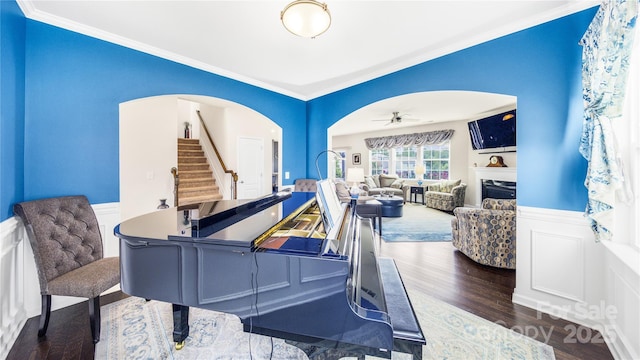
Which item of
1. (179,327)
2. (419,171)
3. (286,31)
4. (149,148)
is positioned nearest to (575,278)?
(179,327)

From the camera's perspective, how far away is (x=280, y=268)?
1094 mm

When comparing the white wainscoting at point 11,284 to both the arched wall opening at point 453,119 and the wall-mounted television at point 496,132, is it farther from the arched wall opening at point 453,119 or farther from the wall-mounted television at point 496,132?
the wall-mounted television at point 496,132

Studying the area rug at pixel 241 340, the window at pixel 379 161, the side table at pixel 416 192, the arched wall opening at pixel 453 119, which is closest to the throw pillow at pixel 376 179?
the window at pixel 379 161

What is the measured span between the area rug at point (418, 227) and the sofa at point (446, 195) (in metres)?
0.30

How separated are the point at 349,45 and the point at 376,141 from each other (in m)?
7.17

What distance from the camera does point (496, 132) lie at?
5719mm

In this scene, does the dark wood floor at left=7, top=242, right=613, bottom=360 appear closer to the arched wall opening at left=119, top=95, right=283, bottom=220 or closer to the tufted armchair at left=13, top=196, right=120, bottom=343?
the tufted armchair at left=13, top=196, right=120, bottom=343

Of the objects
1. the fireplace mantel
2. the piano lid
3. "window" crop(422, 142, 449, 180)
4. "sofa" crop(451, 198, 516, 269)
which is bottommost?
"sofa" crop(451, 198, 516, 269)

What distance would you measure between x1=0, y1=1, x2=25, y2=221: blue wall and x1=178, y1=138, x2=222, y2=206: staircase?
10.1ft

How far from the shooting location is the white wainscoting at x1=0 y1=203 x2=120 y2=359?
5.57 ft

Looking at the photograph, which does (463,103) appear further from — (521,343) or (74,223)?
(74,223)

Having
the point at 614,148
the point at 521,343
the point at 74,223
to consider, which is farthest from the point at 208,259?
the point at 614,148

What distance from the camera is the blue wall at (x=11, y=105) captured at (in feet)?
5.50

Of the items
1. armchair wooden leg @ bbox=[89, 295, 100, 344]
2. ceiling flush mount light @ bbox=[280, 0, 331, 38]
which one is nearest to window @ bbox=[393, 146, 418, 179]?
ceiling flush mount light @ bbox=[280, 0, 331, 38]
